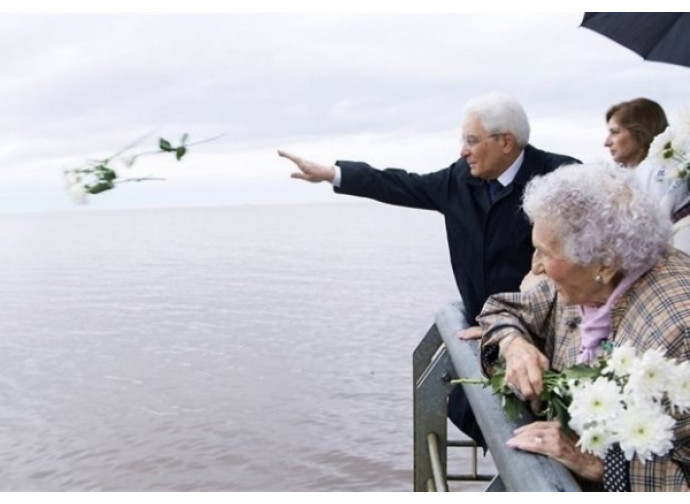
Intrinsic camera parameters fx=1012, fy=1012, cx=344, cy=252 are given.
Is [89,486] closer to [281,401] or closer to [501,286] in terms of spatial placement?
[281,401]

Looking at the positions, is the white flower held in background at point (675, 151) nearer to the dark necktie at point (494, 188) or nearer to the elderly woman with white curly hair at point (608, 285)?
the dark necktie at point (494, 188)

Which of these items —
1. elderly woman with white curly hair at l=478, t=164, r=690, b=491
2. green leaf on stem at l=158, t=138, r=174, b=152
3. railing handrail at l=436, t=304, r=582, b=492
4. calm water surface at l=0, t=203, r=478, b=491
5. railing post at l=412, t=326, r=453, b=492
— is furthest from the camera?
calm water surface at l=0, t=203, r=478, b=491

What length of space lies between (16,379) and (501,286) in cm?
1413

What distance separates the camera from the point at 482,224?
3.60 meters

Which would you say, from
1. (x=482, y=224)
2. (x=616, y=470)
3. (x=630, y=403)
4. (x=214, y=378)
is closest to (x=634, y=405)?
(x=630, y=403)

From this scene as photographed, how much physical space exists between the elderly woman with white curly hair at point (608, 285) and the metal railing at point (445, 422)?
0.18ft

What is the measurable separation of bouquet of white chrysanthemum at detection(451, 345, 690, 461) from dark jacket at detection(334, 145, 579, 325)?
1392 mm

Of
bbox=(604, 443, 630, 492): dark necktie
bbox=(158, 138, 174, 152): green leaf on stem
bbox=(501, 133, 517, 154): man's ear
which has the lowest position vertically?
bbox=(604, 443, 630, 492): dark necktie

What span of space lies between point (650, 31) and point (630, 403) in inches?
102

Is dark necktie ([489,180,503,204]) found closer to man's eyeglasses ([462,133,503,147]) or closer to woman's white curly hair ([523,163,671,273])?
man's eyeglasses ([462,133,503,147])

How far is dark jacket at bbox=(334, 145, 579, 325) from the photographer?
3.54 meters

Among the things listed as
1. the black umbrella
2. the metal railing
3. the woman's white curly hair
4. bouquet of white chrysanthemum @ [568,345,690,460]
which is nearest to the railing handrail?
the metal railing

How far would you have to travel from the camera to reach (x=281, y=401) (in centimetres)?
1357

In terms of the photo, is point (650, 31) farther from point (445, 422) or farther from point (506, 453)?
point (506, 453)
